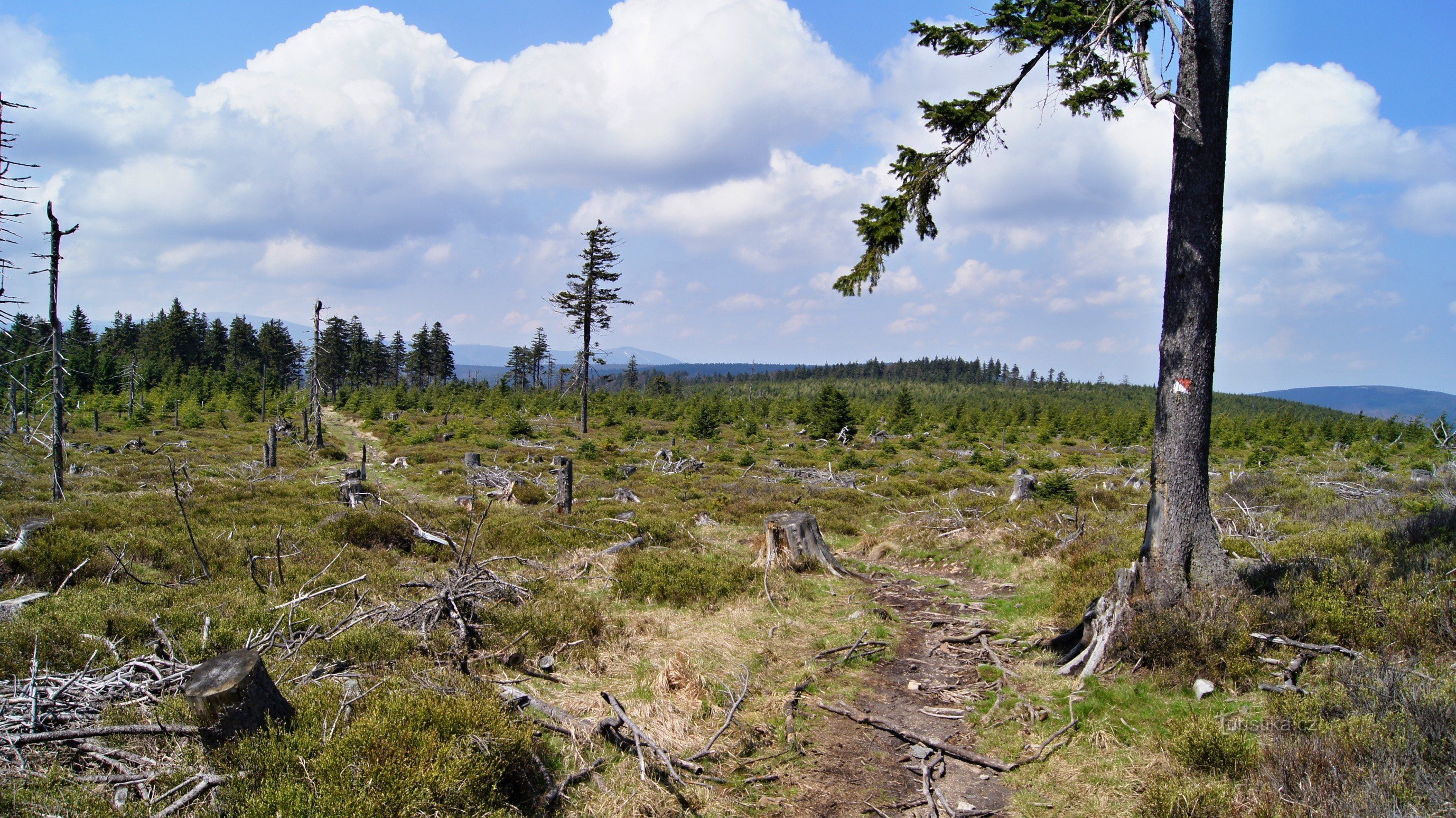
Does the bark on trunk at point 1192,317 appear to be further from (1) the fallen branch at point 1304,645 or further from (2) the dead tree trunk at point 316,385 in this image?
(2) the dead tree trunk at point 316,385

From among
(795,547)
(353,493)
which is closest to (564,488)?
(353,493)

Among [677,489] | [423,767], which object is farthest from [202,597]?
[677,489]

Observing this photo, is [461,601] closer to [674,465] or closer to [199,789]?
[199,789]

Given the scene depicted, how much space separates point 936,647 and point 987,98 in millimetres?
6065

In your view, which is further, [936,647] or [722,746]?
[936,647]

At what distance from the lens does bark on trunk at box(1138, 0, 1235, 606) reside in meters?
6.04

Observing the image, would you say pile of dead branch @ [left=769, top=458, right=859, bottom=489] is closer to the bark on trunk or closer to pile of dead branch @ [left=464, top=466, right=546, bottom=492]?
pile of dead branch @ [left=464, top=466, right=546, bottom=492]

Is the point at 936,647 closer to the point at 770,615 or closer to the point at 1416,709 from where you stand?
the point at 770,615

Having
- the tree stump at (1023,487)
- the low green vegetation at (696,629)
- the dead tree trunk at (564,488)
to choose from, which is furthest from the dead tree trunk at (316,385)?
the tree stump at (1023,487)

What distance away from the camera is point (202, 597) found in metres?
7.39

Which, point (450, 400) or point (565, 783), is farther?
point (450, 400)

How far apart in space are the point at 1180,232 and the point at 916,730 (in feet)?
17.2

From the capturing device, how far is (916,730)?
563cm

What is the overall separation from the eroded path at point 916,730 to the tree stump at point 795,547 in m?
1.93
